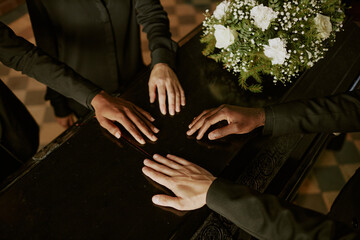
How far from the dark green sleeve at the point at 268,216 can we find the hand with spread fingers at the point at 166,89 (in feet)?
1.81

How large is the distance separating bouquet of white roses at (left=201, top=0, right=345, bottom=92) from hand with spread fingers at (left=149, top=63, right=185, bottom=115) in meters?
0.37

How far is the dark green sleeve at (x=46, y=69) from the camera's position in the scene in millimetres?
1537

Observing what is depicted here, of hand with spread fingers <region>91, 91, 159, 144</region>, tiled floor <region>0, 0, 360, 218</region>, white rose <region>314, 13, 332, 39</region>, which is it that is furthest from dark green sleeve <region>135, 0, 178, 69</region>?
tiled floor <region>0, 0, 360, 218</region>

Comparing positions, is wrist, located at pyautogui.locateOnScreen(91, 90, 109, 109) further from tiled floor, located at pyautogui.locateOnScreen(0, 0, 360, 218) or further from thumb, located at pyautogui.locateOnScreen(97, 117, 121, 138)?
tiled floor, located at pyautogui.locateOnScreen(0, 0, 360, 218)

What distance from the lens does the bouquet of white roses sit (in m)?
1.54

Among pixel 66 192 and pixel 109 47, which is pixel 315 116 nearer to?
pixel 66 192

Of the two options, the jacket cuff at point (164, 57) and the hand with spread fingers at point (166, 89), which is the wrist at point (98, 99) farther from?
the jacket cuff at point (164, 57)

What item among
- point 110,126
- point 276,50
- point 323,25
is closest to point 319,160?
point 323,25

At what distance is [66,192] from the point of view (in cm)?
121

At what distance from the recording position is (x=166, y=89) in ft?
5.23

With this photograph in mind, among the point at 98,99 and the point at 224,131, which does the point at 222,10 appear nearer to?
the point at 224,131

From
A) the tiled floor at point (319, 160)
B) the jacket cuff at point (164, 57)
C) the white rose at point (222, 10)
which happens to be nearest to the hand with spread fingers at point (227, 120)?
the jacket cuff at point (164, 57)

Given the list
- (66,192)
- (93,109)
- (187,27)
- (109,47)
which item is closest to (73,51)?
(109,47)

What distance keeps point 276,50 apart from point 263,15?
0.23 metres
